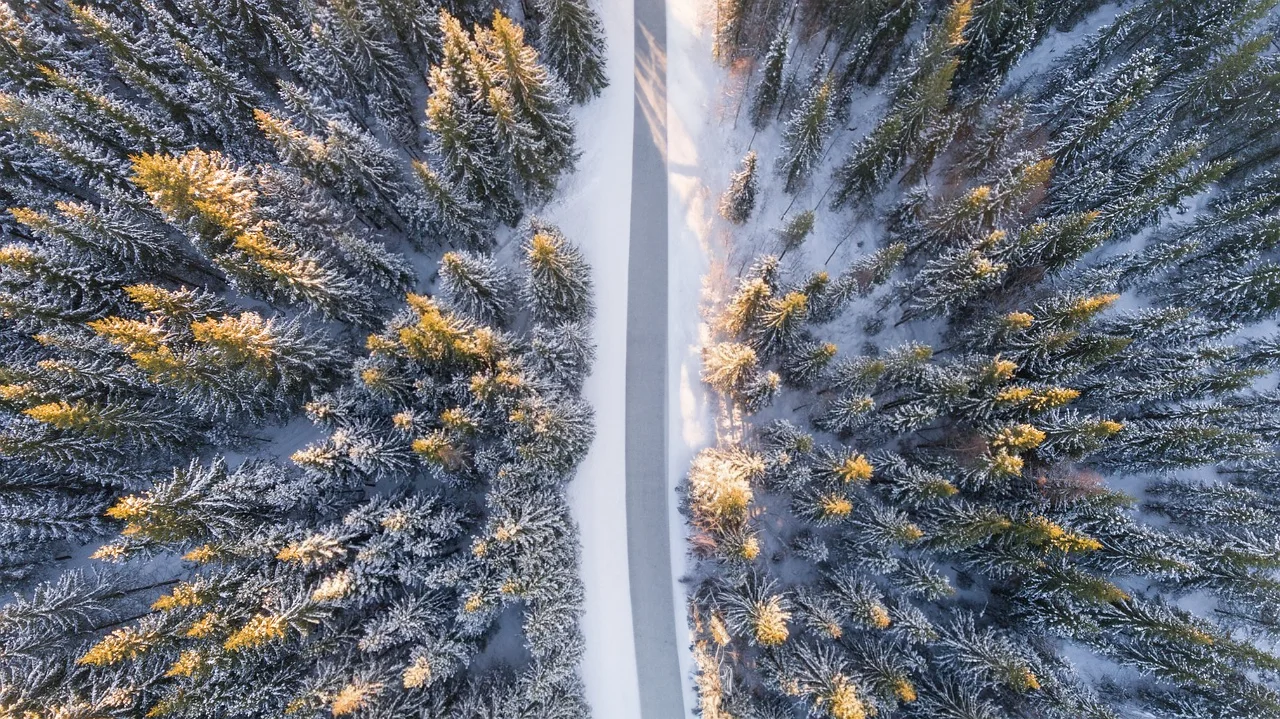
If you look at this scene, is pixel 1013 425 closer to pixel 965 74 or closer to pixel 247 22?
pixel 965 74

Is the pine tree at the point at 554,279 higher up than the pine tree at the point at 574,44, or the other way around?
the pine tree at the point at 574,44

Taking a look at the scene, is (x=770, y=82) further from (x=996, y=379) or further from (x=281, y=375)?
(x=281, y=375)

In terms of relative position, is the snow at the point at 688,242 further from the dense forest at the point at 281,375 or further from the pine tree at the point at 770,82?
the dense forest at the point at 281,375

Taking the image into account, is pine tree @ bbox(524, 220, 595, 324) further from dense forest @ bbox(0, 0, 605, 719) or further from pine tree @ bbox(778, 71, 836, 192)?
pine tree @ bbox(778, 71, 836, 192)

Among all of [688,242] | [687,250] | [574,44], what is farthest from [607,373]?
[574,44]

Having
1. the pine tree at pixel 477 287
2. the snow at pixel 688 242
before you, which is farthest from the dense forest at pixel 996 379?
the pine tree at pixel 477 287

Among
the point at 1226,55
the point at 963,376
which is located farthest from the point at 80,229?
the point at 1226,55
